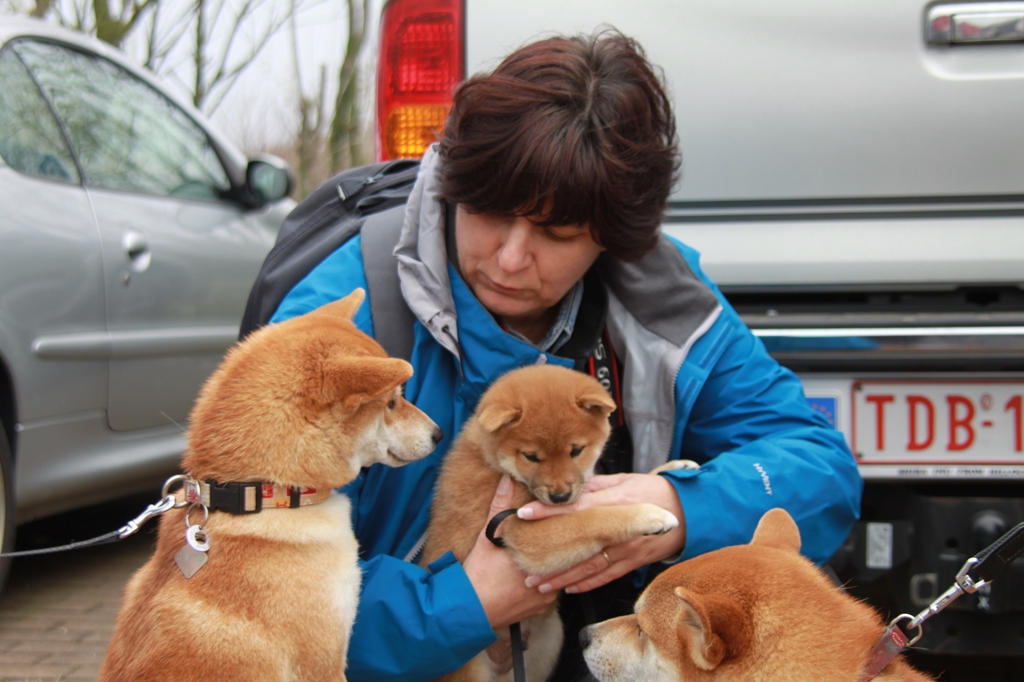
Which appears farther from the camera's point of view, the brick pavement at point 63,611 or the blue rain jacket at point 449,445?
the brick pavement at point 63,611

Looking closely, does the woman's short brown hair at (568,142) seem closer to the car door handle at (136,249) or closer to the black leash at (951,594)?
the black leash at (951,594)

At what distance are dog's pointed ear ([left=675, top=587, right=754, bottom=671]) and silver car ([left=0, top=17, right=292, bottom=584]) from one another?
2221 mm

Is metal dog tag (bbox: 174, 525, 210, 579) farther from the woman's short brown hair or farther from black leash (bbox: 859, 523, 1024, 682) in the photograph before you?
black leash (bbox: 859, 523, 1024, 682)

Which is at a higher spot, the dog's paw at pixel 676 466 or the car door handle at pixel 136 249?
the car door handle at pixel 136 249

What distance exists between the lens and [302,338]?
2.20 m

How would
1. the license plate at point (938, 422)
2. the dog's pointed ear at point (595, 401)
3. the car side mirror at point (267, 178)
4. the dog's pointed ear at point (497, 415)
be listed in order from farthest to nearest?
1. the car side mirror at point (267, 178)
2. the license plate at point (938, 422)
3. the dog's pointed ear at point (595, 401)
4. the dog's pointed ear at point (497, 415)

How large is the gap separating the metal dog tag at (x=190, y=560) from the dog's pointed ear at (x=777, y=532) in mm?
1301

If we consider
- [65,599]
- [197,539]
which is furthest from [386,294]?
[65,599]

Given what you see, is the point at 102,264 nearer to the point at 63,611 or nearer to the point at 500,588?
the point at 63,611

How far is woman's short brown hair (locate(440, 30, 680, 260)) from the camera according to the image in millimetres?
2451

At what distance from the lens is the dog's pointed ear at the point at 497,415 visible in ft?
7.92

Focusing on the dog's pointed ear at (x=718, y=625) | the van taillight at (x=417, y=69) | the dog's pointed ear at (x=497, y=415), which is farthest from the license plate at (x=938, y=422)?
the van taillight at (x=417, y=69)

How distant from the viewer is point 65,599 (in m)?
4.13

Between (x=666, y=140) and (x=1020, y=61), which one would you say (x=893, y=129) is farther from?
(x=666, y=140)
